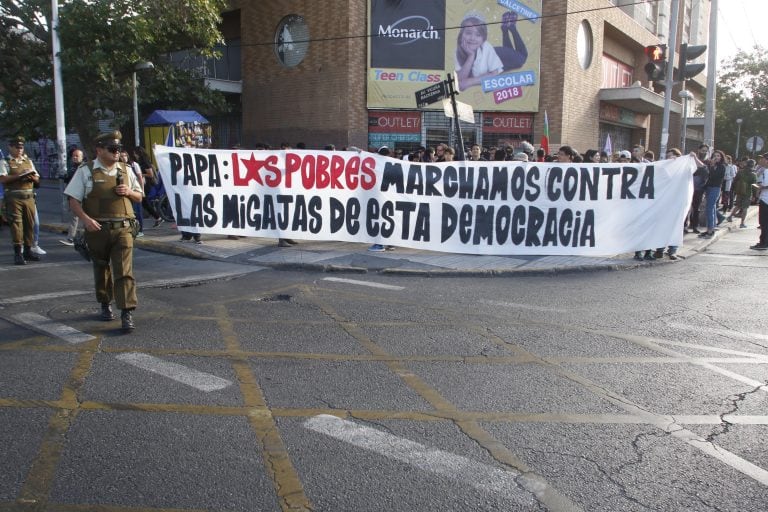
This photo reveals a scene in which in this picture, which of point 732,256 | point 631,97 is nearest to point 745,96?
point 631,97

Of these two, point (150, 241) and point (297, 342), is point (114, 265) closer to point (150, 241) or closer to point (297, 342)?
point (297, 342)

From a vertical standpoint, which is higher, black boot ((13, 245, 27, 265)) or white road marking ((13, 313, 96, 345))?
black boot ((13, 245, 27, 265))

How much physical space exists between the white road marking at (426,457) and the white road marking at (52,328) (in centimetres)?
284

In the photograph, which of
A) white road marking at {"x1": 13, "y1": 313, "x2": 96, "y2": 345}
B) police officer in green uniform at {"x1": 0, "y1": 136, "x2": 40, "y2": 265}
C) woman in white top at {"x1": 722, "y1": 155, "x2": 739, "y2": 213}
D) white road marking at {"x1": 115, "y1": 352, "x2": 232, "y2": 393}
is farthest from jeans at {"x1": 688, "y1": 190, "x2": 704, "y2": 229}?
police officer in green uniform at {"x1": 0, "y1": 136, "x2": 40, "y2": 265}

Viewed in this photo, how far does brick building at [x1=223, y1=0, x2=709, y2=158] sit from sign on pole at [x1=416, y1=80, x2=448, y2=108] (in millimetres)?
7955

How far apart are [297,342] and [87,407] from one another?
1937mm

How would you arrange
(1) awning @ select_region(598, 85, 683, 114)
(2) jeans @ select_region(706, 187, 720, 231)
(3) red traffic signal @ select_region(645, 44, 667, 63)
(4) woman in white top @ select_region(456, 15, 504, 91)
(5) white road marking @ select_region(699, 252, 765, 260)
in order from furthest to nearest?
(1) awning @ select_region(598, 85, 683, 114), (4) woman in white top @ select_region(456, 15, 504, 91), (3) red traffic signal @ select_region(645, 44, 667, 63), (2) jeans @ select_region(706, 187, 720, 231), (5) white road marking @ select_region(699, 252, 765, 260)

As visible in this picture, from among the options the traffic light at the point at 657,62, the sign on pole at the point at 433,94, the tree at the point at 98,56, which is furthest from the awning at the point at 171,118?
the traffic light at the point at 657,62

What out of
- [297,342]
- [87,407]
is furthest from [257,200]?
[87,407]

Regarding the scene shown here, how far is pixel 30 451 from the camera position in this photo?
3379 millimetres

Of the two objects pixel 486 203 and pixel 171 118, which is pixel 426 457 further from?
pixel 171 118

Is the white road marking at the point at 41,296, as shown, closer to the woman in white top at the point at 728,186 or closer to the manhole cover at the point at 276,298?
the manhole cover at the point at 276,298

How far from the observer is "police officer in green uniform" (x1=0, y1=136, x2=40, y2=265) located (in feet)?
30.8

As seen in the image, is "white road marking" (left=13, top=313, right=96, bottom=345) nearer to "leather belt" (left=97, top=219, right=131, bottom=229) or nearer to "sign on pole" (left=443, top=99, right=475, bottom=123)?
"leather belt" (left=97, top=219, right=131, bottom=229)
